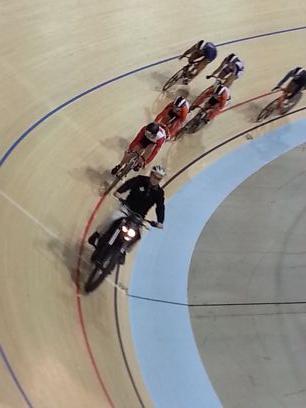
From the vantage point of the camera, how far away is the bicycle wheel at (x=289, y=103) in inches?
346

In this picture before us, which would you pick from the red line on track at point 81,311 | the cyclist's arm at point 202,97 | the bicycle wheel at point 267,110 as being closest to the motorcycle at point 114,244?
the red line on track at point 81,311

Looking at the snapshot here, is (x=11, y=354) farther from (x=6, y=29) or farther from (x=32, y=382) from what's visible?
(x=6, y=29)

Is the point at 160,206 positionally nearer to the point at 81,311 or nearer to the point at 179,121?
the point at 81,311

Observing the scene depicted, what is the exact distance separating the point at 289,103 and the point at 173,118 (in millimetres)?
2150

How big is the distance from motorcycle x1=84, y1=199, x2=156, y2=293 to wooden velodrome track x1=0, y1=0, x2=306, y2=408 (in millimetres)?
184

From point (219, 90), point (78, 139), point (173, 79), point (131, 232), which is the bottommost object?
point (131, 232)

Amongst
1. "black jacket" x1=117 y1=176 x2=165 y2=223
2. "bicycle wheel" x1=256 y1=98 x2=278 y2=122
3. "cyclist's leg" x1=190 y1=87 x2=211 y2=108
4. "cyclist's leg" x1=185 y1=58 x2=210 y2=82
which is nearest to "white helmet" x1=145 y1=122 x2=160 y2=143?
"black jacket" x1=117 y1=176 x2=165 y2=223

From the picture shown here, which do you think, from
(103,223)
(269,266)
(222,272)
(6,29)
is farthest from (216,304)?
(6,29)

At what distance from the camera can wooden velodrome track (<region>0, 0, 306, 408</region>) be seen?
5.33m

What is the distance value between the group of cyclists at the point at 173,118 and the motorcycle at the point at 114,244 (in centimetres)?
10

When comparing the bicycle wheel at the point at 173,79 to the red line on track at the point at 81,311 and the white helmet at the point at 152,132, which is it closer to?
the white helmet at the point at 152,132

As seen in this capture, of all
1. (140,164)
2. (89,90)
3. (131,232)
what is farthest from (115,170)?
(89,90)

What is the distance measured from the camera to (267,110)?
28.8ft

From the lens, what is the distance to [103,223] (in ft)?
21.6
